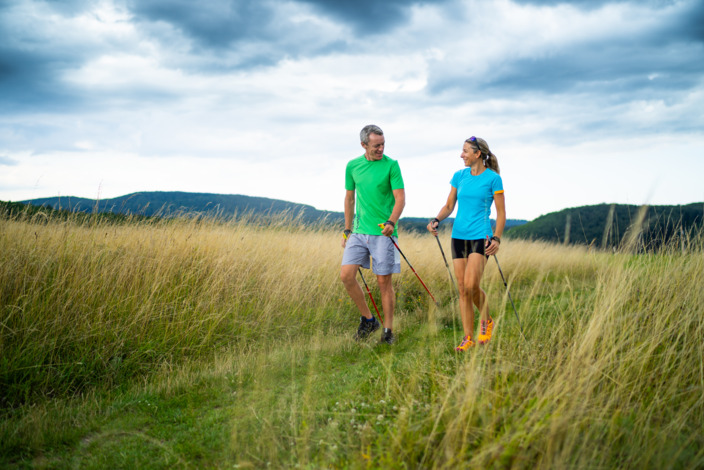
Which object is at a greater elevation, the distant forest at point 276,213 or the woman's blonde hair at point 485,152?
the woman's blonde hair at point 485,152

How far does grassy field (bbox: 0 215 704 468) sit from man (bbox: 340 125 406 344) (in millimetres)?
821

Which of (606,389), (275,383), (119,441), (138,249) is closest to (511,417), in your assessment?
(606,389)

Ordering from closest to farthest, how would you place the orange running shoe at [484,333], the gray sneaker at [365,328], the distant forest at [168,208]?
the orange running shoe at [484,333] < the gray sneaker at [365,328] < the distant forest at [168,208]

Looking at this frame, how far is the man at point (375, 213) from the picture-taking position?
185 inches

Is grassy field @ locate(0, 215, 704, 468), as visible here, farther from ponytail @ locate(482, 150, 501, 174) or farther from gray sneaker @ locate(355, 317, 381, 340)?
ponytail @ locate(482, 150, 501, 174)

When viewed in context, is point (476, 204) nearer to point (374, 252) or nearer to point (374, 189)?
point (374, 189)

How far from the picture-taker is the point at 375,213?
4801 mm

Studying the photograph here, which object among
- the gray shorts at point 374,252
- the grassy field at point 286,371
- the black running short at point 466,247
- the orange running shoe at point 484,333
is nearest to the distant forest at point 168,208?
the grassy field at point 286,371

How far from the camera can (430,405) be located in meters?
2.83

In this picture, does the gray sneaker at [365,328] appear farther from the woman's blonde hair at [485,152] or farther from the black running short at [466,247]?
the woman's blonde hair at [485,152]

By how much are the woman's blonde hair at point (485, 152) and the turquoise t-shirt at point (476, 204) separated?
14 centimetres

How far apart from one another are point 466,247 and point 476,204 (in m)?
0.47

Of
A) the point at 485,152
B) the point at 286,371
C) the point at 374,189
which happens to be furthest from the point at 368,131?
the point at 286,371

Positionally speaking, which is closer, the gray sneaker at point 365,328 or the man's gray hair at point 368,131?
the man's gray hair at point 368,131
